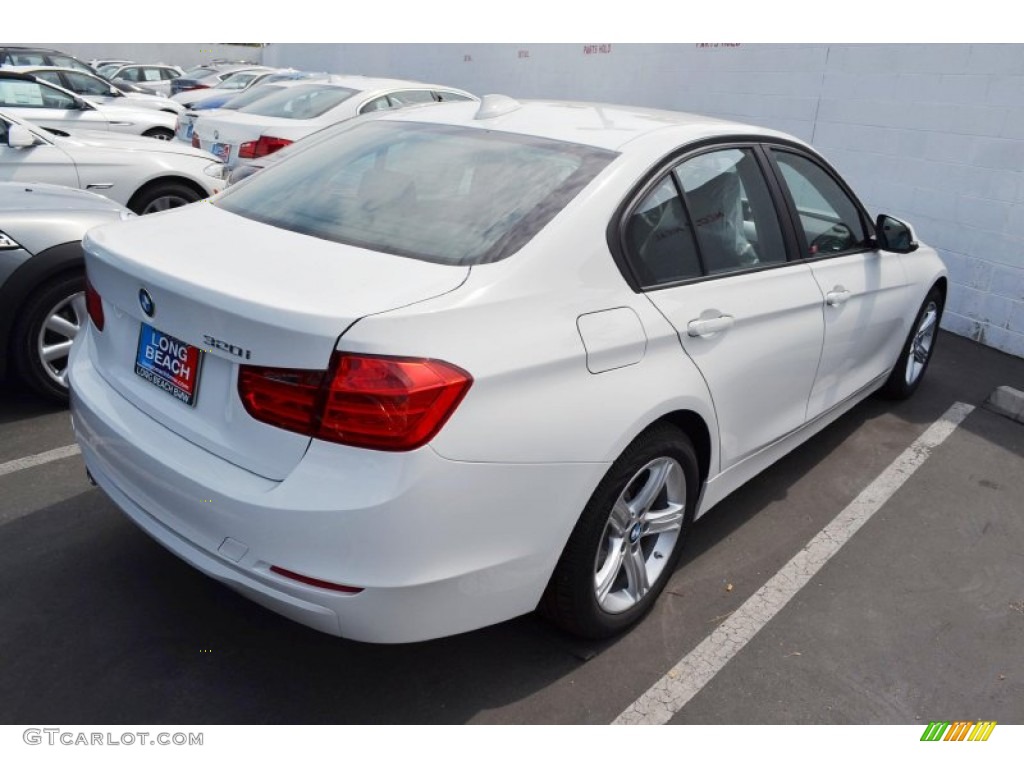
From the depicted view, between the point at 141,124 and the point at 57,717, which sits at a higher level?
the point at 141,124

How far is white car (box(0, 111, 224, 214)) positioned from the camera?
630cm

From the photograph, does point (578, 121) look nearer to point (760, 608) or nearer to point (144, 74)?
point (760, 608)

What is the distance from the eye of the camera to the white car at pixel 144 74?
22.8 meters

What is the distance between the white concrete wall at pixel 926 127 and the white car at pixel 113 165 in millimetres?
5441

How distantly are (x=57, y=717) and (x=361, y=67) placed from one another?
20096 mm

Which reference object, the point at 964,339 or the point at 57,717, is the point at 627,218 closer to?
the point at 57,717

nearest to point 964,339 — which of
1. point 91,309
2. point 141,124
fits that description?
point 91,309

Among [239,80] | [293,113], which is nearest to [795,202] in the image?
[293,113]

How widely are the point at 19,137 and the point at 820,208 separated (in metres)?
5.42

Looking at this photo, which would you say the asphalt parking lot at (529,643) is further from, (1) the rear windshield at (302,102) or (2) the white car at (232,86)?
(2) the white car at (232,86)

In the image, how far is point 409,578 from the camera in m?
2.18

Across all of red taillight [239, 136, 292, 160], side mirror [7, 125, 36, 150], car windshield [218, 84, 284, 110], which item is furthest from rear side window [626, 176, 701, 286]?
car windshield [218, 84, 284, 110]

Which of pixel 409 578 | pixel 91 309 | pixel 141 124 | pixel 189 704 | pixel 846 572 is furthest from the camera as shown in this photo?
pixel 141 124
